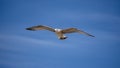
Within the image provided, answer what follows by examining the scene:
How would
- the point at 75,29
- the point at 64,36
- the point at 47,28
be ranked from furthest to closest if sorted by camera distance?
the point at 47,28 < the point at 75,29 < the point at 64,36

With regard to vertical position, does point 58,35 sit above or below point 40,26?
below

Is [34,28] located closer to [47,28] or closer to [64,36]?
[47,28]

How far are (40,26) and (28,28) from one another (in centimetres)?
85

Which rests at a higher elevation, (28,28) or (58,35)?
(28,28)

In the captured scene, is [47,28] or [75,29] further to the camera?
[47,28]

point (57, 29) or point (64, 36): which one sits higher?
point (57, 29)

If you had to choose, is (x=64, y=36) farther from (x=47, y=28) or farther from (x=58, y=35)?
(x=47, y=28)

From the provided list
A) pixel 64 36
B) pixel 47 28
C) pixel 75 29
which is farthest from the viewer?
pixel 47 28

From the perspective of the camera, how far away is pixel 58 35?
11812 mm

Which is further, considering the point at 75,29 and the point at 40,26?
the point at 40,26

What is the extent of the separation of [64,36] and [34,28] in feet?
→ 9.50

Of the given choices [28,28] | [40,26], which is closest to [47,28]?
[40,26]

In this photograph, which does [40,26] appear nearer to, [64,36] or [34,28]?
[34,28]

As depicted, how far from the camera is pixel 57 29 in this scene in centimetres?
1244
